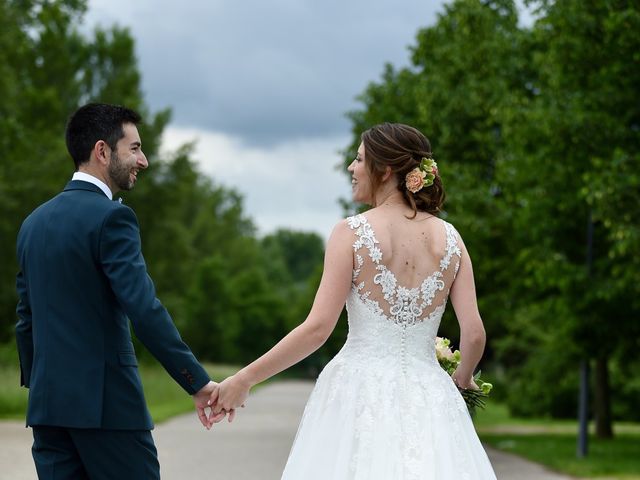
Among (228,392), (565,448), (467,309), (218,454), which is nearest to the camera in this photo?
(467,309)

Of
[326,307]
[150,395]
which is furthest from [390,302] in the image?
[150,395]

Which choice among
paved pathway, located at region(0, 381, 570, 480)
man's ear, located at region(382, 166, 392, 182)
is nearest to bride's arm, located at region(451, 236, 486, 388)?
man's ear, located at region(382, 166, 392, 182)

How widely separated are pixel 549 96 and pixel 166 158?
35.8m

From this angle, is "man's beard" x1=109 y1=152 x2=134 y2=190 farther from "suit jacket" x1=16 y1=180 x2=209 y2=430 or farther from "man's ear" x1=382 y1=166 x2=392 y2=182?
"man's ear" x1=382 y1=166 x2=392 y2=182

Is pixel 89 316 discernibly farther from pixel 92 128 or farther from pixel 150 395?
pixel 150 395

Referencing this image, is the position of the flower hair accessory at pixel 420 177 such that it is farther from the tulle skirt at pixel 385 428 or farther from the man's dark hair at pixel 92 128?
the man's dark hair at pixel 92 128

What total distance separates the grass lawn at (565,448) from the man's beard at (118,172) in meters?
11.1

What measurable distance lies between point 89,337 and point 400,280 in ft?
4.51

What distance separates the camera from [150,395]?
32.7m

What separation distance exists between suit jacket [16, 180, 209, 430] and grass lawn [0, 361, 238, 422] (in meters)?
19.4

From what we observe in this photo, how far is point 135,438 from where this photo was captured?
480 centimetres

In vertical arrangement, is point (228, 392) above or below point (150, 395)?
above

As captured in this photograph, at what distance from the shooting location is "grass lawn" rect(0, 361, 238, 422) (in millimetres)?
24198

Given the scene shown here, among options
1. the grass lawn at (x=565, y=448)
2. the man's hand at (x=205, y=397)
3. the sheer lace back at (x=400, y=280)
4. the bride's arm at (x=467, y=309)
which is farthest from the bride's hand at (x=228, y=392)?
the grass lawn at (x=565, y=448)
